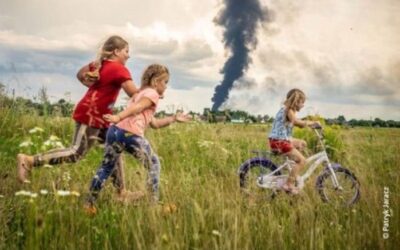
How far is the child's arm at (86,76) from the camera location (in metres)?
4.16

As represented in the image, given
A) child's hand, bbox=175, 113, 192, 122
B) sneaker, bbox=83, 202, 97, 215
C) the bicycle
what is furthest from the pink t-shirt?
the bicycle

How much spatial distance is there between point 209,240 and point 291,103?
2677 millimetres

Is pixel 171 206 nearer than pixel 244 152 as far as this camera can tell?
Yes

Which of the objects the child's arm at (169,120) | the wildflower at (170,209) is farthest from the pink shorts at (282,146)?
the wildflower at (170,209)

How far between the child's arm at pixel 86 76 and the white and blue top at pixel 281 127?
204cm

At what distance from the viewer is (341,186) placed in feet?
17.2

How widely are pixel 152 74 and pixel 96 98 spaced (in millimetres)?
465

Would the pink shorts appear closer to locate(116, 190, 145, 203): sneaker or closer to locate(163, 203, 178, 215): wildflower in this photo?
locate(116, 190, 145, 203): sneaker

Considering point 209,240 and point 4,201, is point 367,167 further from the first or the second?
point 4,201

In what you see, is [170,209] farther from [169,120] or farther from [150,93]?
[150,93]

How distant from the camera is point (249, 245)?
123 inches

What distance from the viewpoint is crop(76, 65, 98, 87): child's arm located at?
4164 millimetres

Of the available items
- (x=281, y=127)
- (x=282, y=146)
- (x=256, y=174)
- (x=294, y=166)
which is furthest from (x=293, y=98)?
(x=256, y=174)

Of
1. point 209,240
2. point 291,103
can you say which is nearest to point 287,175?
point 291,103
